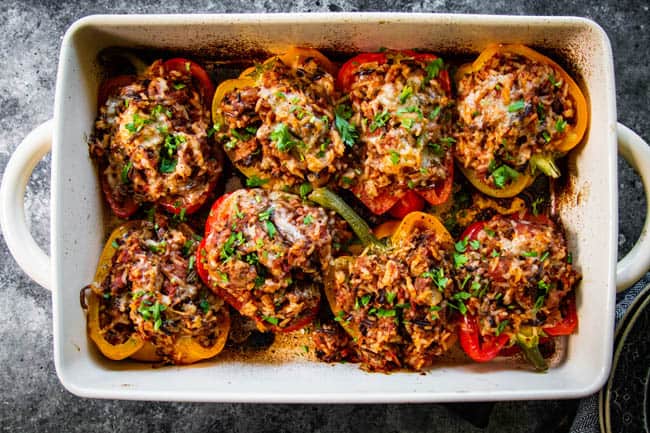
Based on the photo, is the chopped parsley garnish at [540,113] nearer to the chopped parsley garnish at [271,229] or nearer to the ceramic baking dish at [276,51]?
the ceramic baking dish at [276,51]

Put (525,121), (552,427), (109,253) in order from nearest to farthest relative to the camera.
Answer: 1. (525,121)
2. (109,253)
3. (552,427)

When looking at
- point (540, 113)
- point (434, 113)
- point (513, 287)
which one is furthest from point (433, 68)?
point (513, 287)

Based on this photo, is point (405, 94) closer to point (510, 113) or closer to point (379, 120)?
point (379, 120)

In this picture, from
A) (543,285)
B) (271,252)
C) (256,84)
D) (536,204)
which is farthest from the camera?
(536,204)

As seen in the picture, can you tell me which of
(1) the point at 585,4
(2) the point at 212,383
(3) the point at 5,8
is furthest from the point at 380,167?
(3) the point at 5,8

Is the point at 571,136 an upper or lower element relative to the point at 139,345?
upper

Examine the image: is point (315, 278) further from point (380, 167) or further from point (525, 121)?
point (525, 121)

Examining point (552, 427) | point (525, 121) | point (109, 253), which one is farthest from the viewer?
point (552, 427)

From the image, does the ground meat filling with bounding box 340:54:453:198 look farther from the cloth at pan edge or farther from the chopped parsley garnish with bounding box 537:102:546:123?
the cloth at pan edge
